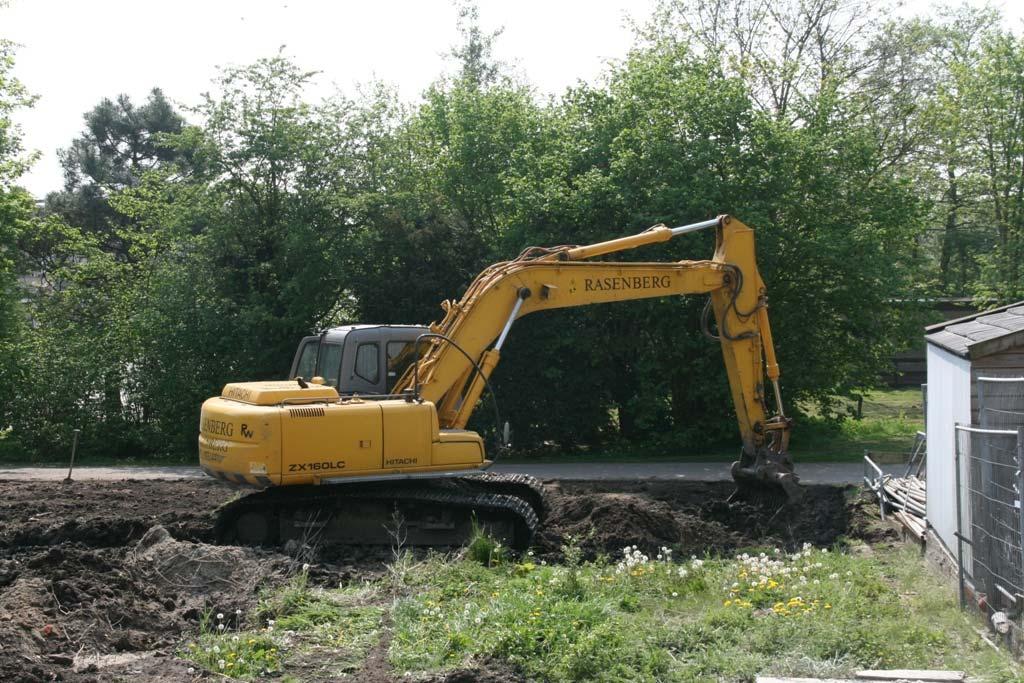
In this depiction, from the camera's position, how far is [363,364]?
1248cm

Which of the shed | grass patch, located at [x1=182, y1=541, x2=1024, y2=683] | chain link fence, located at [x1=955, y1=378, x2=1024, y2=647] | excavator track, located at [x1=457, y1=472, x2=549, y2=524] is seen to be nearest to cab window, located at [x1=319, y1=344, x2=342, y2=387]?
excavator track, located at [x1=457, y1=472, x2=549, y2=524]

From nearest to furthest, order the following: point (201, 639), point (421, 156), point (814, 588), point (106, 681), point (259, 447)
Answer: point (106, 681)
point (201, 639)
point (814, 588)
point (259, 447)
point (421, 156)

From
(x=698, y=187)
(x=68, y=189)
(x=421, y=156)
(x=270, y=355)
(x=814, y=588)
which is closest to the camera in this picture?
(x=814, y=588)

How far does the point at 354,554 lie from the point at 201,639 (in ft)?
11.9

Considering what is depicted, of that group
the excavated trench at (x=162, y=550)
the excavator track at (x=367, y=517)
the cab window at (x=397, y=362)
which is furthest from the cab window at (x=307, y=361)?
the excavator track at (x=367, y=517)

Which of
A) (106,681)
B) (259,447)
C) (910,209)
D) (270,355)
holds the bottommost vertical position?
(106,681)

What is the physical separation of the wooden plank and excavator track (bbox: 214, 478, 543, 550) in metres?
5.02

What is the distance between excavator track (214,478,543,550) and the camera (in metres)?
11.1

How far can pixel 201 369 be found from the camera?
20.2 metres

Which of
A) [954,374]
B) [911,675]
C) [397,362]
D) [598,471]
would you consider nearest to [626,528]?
[397,362]

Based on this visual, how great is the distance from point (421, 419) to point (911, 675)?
5798mm

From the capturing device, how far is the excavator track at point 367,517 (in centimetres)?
1113

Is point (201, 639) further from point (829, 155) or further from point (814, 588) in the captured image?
point (829, 155)

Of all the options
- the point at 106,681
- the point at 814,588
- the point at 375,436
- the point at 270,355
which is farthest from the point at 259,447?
the point at 270,355
